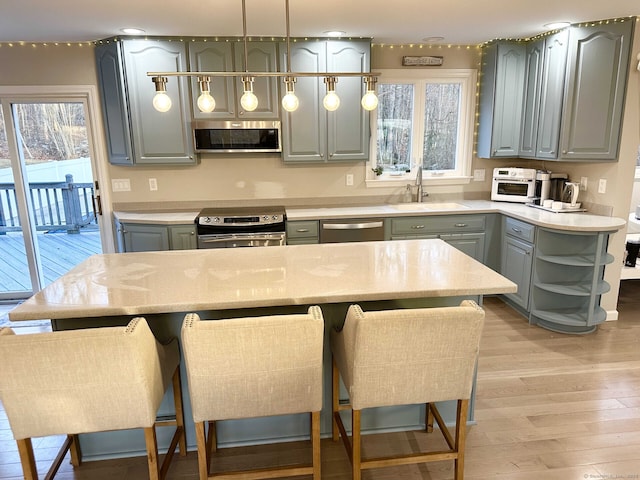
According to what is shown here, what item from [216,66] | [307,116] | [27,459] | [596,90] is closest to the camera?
[27,459]

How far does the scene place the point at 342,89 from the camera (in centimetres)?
391

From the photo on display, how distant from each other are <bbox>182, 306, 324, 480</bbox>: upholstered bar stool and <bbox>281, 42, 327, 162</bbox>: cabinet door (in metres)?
2.55

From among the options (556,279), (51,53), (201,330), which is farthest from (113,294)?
(556,279)

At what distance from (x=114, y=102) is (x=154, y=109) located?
359 millimetres

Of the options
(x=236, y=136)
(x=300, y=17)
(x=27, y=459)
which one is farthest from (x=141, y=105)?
(x=27, y=459)

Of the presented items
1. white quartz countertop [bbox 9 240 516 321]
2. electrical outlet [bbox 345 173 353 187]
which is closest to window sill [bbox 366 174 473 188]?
electrical outlet [bbox 345 173 353 187]

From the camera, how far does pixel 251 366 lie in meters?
1.61

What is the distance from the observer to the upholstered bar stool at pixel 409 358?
5.35 ft

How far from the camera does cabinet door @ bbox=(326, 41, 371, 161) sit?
3.85m

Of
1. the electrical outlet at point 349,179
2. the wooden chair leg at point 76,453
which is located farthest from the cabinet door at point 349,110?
the wooden chair leg at point 76,453

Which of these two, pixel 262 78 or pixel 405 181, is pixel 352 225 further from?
pixel 262 78

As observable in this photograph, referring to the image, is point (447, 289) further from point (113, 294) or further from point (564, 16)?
point (564, 16)

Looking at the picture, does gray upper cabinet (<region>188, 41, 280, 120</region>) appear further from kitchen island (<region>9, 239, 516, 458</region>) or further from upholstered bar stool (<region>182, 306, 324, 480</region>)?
upholstered bar stool (<region>182, 306, 324, 480</region>)

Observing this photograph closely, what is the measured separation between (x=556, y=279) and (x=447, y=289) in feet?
7.40
